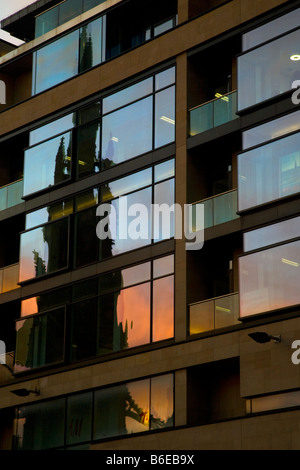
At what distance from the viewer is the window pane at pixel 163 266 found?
36.3 m

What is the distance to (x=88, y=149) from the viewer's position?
41.0 metres

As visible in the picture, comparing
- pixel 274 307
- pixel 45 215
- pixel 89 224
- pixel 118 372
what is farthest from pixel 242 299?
pixel 45 215

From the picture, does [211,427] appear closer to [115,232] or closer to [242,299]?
[242,299]

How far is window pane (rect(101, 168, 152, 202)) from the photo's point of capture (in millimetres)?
38281

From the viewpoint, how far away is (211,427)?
32906mm

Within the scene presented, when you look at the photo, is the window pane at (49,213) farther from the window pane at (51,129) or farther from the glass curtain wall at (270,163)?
the glass curtain wall at (270,163)

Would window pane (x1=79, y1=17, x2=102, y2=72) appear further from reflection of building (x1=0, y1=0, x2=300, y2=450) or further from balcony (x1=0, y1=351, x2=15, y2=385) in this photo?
balcony (x1=0, y1=351, x2=15, y2=385)

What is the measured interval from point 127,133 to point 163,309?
288 inches

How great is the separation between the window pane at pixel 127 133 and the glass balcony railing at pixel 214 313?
6.78m

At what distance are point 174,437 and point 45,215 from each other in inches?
471

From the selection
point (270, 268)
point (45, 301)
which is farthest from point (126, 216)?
point (270, 268)

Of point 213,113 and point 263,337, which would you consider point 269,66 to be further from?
point 263,337
